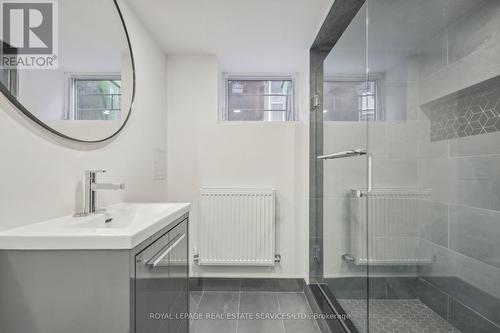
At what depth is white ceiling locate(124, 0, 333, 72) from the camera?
1677mm

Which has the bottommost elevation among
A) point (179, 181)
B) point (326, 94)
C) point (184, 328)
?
point (184, 328)

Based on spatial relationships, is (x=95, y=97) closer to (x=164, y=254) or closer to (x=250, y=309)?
(x=164, y=254)

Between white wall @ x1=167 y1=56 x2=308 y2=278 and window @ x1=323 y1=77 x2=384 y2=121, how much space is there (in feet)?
1.69

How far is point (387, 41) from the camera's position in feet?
4.57

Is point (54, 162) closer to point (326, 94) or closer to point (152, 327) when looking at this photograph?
point (152, 327)

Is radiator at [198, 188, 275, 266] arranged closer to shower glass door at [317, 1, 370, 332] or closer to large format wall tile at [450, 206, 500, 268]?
shower glass door at [317, 1, 370, 332]

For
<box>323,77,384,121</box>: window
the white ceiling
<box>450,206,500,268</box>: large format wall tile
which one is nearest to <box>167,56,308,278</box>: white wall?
the white ceiling

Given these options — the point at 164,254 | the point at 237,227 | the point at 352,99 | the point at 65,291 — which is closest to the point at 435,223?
the point at 352,99

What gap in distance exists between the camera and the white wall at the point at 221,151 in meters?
2.36

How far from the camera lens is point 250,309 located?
2029mm

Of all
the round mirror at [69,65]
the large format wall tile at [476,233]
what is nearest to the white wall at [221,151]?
the round mirror at [69,65]

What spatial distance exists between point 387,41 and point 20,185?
69.9 inches

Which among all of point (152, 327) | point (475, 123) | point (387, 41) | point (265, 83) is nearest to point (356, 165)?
point (475, 123)

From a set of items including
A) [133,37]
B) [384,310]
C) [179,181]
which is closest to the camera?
[384,310]
